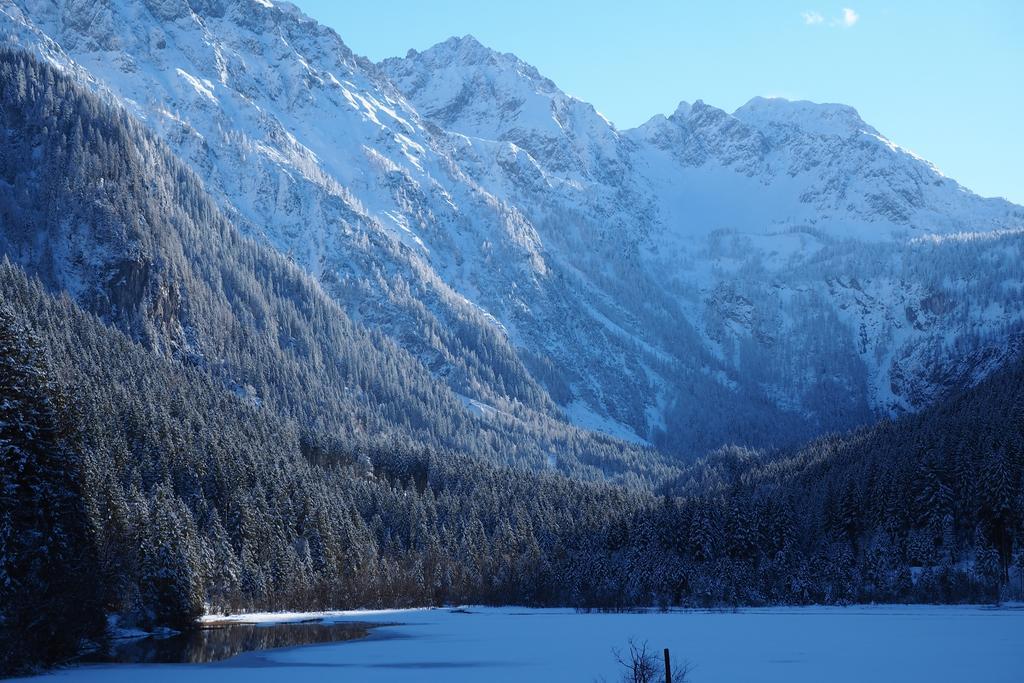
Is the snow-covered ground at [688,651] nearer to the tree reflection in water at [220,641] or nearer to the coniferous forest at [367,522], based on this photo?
the tree reflection in water at [220,641]

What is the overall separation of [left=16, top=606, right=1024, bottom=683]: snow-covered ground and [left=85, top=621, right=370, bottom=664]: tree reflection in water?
3.18m

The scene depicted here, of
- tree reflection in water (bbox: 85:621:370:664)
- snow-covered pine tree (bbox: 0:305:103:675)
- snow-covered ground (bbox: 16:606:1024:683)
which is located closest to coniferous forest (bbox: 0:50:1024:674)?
snow-covered pine tree (bbox: 0:305:103:675)

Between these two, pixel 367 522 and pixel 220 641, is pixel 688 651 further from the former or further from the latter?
pixel 367 522

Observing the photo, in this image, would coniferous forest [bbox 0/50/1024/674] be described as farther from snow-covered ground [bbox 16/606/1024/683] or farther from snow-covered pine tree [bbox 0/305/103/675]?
snow-covered ground [bbox 16/606/1024/683]

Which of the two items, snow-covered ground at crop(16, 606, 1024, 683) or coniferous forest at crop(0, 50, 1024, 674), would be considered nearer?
snow-covered ground at crop(16, 606, 1024, 683)

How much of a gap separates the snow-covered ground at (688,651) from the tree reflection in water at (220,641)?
3.18m

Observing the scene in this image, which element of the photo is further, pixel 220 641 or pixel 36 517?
pixel 220 641

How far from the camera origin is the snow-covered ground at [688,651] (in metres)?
52.9

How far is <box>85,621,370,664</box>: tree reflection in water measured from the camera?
218 ft

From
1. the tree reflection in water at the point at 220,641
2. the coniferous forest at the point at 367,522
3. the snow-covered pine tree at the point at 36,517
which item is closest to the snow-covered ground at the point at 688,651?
the snow-covered pine tree at the point at 36,517

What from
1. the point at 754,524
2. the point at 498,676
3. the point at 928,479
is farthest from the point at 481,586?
the point at 498,676

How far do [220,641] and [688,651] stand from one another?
1510 inches

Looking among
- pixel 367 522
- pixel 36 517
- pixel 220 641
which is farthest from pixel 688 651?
pixel 367 522

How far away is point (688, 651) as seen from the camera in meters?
64.2
